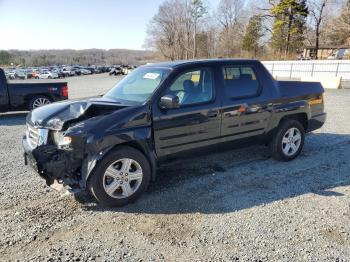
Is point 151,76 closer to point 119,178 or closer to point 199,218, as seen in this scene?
point 119,178

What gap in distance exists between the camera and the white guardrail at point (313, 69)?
80.5ft

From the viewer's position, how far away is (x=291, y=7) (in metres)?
49.2

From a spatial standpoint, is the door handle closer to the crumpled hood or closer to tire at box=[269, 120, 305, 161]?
the crumpled hood

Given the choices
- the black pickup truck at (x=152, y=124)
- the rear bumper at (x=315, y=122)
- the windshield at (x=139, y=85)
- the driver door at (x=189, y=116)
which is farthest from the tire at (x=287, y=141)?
the windshield at (x=139, y=85)

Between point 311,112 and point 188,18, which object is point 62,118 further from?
point 188,18

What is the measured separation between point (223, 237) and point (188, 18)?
76982 millimetres

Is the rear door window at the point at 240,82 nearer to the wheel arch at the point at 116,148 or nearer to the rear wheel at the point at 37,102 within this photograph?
the wheel arch at the point at 116,148

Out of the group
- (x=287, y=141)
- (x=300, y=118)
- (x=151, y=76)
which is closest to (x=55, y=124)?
(x=151, y=76)

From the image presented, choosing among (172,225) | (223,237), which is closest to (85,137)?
(172,225)

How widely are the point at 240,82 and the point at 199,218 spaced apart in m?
2.33

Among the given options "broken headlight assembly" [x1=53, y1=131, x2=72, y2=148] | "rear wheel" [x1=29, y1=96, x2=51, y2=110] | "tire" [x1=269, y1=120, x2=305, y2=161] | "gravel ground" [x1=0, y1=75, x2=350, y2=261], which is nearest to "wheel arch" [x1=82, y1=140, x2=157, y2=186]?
"broken headlight assembly" [x1=53, y1=131, x2=72, y2=148]

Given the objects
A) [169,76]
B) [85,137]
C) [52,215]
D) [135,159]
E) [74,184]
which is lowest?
[52,215]

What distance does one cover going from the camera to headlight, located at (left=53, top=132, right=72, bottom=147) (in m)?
3.70

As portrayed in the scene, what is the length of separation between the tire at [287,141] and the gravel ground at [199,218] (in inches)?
7.1
